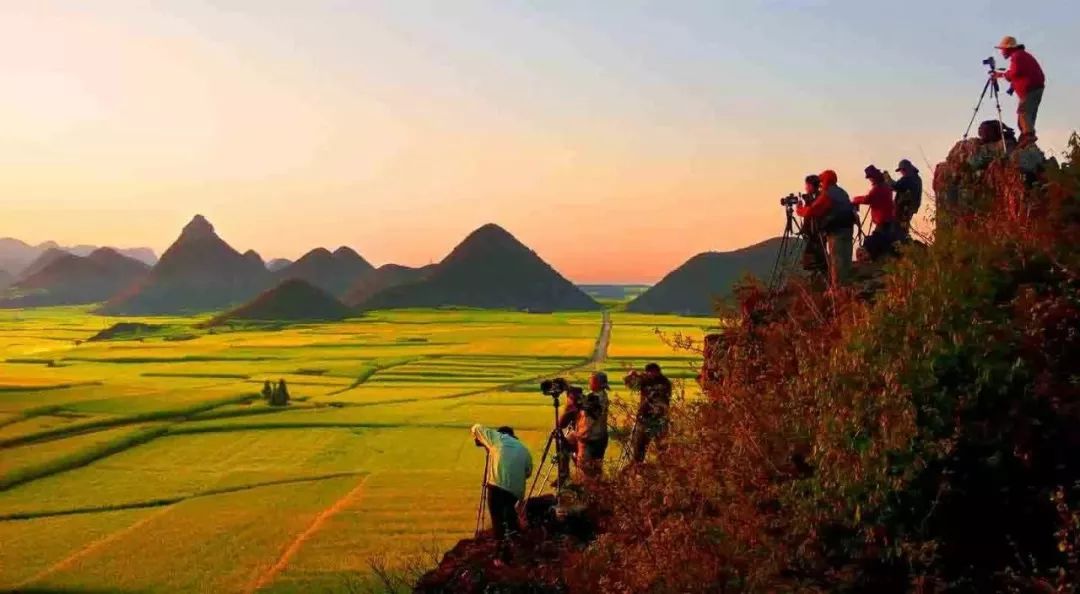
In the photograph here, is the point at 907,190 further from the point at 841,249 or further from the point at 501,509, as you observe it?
the point at 501,509

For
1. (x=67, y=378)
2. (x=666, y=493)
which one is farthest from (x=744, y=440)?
(x=67, y=378)

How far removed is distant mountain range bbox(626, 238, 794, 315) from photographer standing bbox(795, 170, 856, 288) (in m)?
137

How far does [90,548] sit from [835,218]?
1679 centimetres

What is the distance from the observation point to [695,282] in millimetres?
162875

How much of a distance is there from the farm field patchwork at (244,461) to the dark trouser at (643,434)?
287 centimetres

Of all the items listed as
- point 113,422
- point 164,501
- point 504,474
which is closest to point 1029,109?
point 504,474

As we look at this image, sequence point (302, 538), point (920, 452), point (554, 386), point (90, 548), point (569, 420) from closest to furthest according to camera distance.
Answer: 1. point (920, 452)
2. point (554, 386)
3. point (569, 420)
4. point (90, 548)
5. point (302, 538)

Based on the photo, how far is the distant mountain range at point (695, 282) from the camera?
6063 inches

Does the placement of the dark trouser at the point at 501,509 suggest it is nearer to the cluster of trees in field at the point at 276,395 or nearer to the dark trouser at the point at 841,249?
the dark trouser at the point at 841,249

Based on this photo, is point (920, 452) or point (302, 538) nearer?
point (920, 452)

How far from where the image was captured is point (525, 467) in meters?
9.73

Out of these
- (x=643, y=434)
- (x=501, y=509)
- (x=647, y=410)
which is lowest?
(x=501, y=509)

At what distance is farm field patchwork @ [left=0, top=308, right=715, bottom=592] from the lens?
55.5 feet

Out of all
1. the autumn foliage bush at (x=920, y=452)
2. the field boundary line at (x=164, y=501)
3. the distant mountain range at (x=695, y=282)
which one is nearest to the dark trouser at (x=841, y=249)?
the autumn foliage bush at (x=920, y=452)
